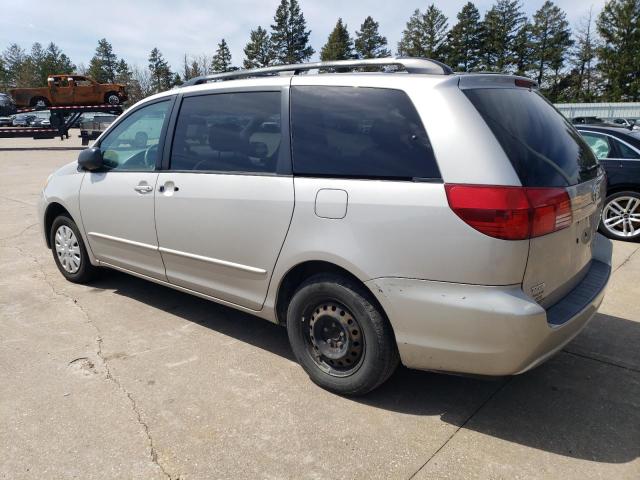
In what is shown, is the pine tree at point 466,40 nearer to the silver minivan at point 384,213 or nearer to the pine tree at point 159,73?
the pine tree at point 159,73

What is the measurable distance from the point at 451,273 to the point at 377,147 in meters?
0.76

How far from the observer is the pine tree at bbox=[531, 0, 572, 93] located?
5972 cm

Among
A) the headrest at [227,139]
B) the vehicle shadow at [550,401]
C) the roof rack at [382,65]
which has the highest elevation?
the roof rack at [382,65]

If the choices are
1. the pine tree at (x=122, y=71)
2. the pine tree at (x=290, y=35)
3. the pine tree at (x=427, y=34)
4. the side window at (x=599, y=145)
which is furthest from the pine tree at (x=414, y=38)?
the side window at (x=599, y=145)

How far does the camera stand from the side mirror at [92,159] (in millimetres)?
4145

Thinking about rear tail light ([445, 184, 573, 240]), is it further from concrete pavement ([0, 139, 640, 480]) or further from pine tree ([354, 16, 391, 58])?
pine tree ([354, 16, 391, 58])

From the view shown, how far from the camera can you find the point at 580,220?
2.65 metres

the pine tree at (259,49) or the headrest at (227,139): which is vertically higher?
the pine tree at (259,49)

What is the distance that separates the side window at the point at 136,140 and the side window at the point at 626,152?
5.84m

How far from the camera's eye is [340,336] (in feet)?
9.47

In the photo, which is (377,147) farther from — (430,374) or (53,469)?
(53,469)

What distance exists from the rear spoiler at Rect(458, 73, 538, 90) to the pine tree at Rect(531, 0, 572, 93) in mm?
64100

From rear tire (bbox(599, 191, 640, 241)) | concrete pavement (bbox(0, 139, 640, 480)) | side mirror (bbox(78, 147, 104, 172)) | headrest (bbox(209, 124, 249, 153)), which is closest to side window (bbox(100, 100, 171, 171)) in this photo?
side mirror (bbox(78, 147, 104, 172))

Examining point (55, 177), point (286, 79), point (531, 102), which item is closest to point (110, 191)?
point (55, 177)
